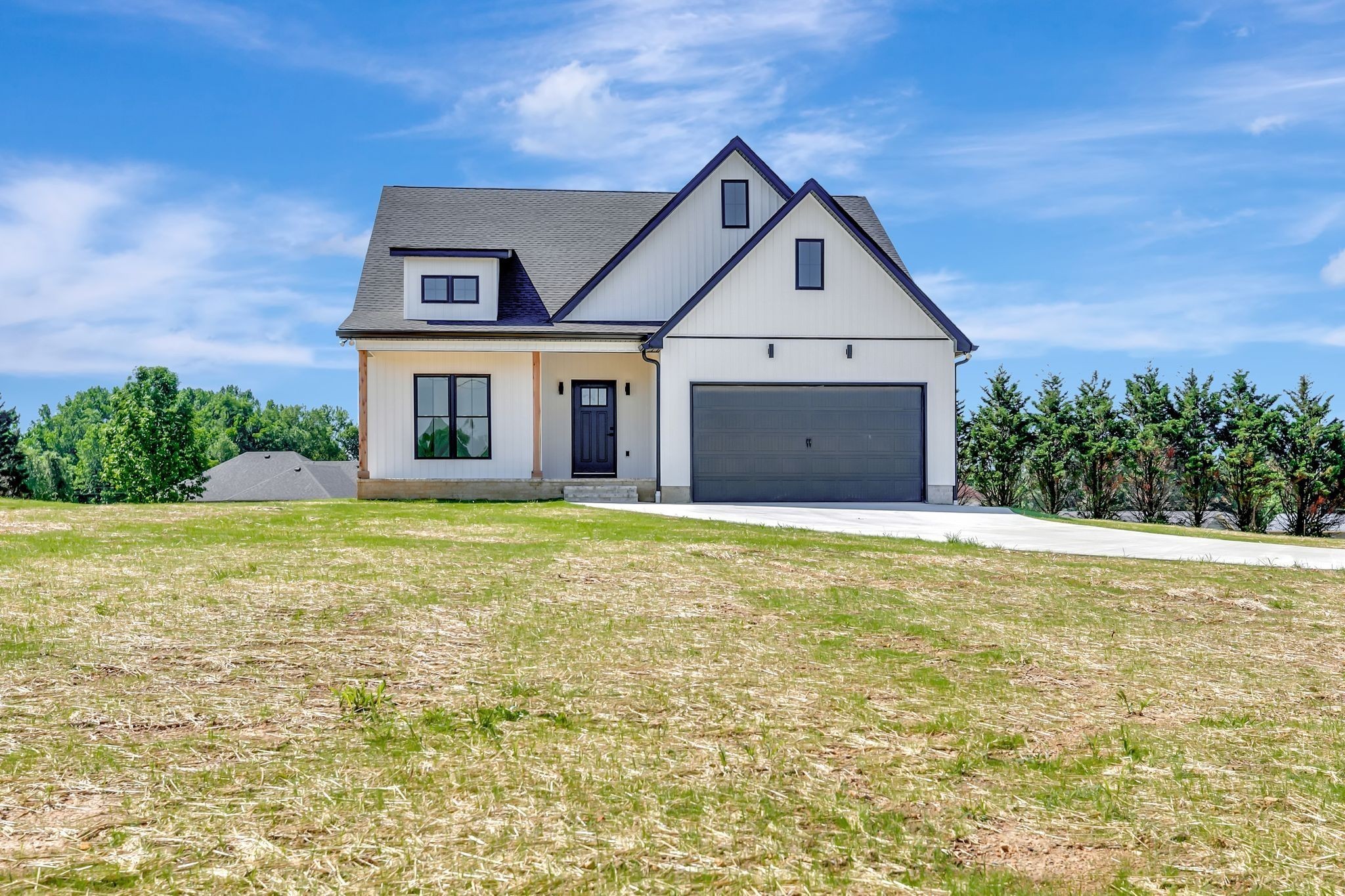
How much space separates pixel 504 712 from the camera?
4.34 meters

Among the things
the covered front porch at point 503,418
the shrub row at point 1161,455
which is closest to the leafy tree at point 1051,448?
the shrub row at point 1161,455

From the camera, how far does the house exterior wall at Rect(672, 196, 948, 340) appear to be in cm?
1938

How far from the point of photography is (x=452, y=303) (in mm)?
21438

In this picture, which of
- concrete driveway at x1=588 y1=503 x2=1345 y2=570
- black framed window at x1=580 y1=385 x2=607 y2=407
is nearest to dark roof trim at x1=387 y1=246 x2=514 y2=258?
black framed window at x1=580 y1=385 x2=607 y2=407

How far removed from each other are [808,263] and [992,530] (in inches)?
281

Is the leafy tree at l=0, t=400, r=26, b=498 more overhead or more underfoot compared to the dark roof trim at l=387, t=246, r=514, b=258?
more underfoot

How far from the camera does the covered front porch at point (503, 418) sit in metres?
20.2

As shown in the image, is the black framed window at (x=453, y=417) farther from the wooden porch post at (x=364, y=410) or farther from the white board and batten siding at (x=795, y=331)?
the white board and batten siding at (x=795, y=331)

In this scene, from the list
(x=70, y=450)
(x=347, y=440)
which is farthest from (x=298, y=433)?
(x=70, y=450)

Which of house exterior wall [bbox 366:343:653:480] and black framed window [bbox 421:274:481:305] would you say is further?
black framed window [bbox 421:274:481:305]

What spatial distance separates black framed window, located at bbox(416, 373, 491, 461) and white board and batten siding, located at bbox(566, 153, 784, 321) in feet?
9.07

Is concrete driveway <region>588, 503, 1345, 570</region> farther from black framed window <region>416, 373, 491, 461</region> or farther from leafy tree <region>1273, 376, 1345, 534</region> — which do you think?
leafy tree <region>1273, 376, 1345, 534</region>

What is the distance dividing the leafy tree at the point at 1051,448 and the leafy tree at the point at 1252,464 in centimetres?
340

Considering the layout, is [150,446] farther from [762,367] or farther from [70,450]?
[70,450]
